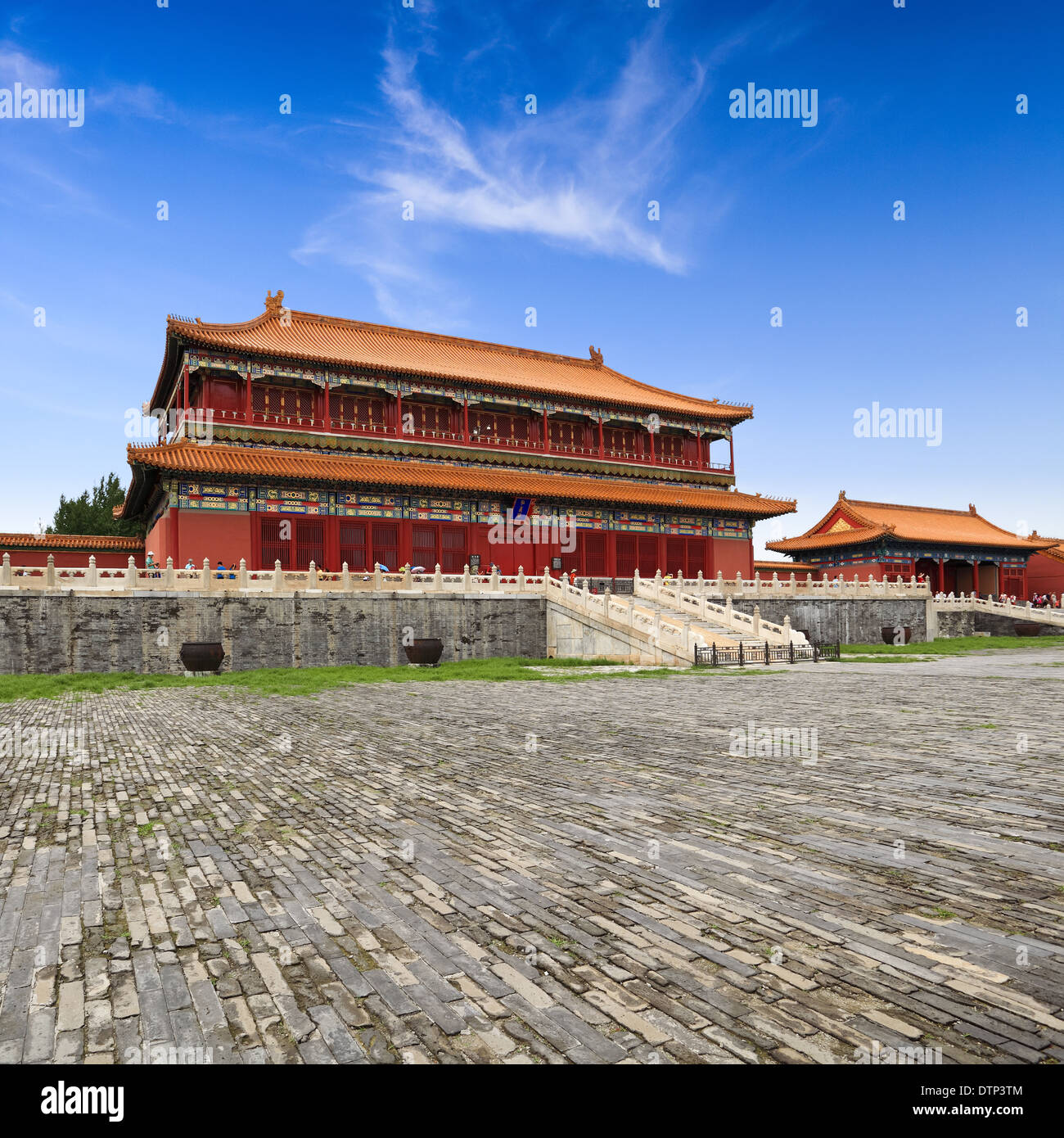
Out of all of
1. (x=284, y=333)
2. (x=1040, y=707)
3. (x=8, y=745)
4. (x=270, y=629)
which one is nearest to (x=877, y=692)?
(x=1040, y=707)

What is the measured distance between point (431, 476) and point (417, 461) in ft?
5.30

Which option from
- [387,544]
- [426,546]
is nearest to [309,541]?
[387,544]

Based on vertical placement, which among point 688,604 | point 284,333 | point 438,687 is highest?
point 284,333

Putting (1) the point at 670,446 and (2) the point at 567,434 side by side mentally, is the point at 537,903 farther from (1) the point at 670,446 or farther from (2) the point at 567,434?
(1) the point at 670,446

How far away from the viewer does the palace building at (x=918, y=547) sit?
42.9 meters

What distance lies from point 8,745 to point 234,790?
4.63 metres

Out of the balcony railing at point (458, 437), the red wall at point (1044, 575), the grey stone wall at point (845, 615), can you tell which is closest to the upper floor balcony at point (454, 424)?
the balcony railing at point (458, 437)

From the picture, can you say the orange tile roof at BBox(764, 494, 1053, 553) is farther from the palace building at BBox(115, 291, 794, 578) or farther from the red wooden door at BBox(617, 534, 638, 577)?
the red wooden door at BBox(617, 534, 638, 577)

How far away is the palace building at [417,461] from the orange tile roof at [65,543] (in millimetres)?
885

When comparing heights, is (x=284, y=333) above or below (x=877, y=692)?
above

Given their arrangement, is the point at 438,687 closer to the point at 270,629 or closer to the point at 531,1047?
the point at 270,629

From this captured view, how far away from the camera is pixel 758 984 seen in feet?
10.5

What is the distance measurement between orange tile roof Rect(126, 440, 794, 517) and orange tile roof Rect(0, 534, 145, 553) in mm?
6047

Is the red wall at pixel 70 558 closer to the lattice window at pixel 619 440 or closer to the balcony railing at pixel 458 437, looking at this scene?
the balcony railing at pixel 458 437
